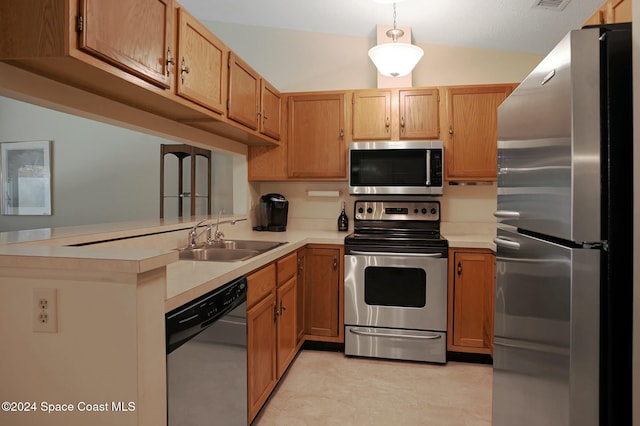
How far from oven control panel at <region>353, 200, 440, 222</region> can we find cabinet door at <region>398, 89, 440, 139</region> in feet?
1.88

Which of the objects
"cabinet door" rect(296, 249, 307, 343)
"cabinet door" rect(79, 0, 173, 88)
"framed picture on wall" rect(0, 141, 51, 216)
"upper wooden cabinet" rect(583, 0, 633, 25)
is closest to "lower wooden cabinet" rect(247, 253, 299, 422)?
"cabinet door" rect(296, 249, 307, 343)

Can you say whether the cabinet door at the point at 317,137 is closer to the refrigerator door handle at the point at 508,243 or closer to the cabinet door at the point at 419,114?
the cabinet door at the point at 419,114

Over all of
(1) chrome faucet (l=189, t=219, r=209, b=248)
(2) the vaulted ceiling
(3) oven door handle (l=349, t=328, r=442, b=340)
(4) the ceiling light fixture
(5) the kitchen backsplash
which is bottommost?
(3) oven door handle (l=349, t=328, r=442, b=340)

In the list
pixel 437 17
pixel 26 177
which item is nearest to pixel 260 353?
pixel 437 17

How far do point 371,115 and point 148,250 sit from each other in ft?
8.20

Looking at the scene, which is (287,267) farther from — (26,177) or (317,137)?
(26,177)

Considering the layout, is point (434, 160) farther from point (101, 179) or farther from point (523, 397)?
point (101, 179)

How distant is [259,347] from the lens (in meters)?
1.98

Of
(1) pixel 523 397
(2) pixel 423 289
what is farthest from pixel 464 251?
(1) pixel 523 397

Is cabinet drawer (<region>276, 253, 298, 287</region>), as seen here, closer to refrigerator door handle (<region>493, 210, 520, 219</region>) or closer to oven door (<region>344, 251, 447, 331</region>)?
oven door (<region>344, 251, 447, 331</region>)

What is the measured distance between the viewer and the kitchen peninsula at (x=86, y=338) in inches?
→ 38.6

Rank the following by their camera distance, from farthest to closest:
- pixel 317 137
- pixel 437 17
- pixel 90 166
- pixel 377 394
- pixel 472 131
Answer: pixel 90 166
pixel 317 137
pixel 472 131
pixel 437 17
pixel 377 394

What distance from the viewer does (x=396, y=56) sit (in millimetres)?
2568

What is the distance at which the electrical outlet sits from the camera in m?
1.01
